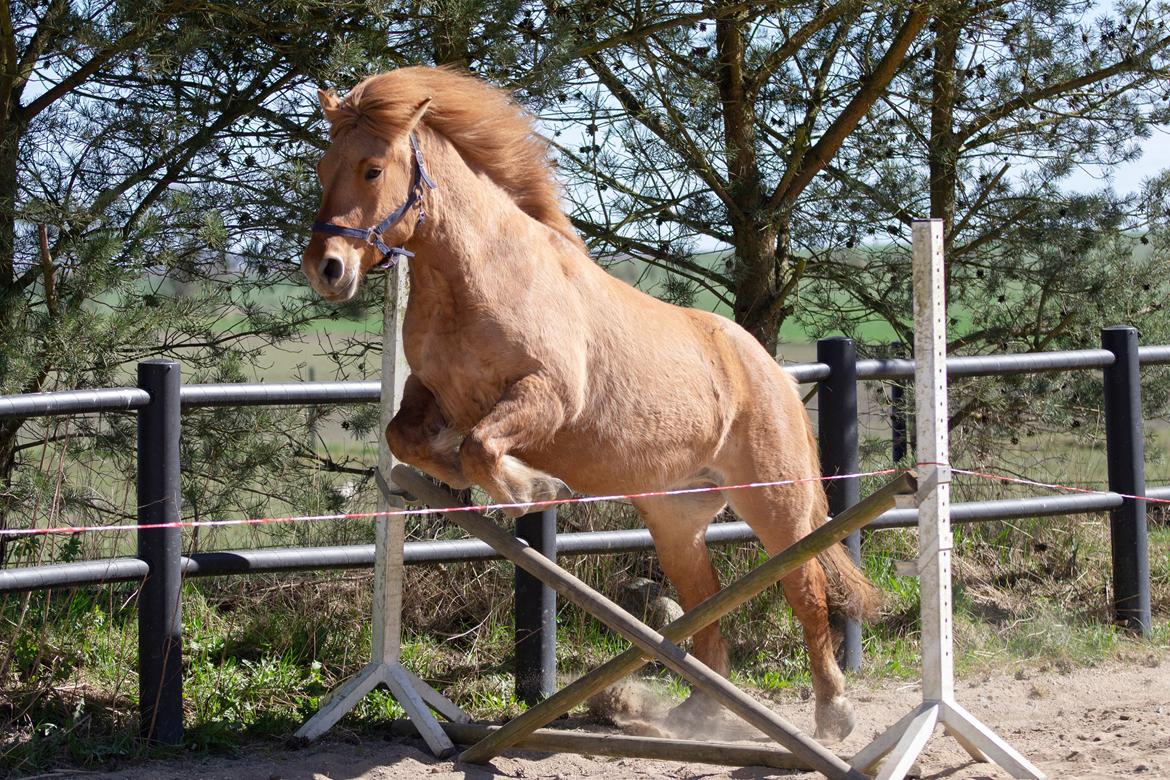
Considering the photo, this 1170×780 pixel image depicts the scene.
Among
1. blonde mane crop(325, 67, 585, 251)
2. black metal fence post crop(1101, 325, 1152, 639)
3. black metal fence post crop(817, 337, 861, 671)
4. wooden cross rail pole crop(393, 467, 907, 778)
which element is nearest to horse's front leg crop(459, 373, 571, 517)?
wooden cross rail pole crop(393, 467, 907, 778)

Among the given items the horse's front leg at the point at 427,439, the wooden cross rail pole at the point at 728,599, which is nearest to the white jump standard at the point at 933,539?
the wooden cross rail pole at the point at 728,599

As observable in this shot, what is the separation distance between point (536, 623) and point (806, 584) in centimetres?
116

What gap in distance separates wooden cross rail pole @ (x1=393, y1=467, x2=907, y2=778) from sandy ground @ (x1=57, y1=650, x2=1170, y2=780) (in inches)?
23.0

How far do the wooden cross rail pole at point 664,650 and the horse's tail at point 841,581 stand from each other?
1303mm

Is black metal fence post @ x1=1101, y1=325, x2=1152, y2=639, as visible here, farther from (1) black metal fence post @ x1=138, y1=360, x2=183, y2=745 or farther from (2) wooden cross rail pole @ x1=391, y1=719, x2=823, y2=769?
(1) black metal fence post @ x1=138, y1=360, x2=183, y2=745

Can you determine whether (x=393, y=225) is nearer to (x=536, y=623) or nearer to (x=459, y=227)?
(x=459, y=227)

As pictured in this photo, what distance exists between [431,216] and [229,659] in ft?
7.22

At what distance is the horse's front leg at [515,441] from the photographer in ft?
13.1

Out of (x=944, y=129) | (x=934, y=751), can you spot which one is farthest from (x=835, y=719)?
(x=944, y=129)

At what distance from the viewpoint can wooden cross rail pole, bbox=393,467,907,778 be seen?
3973 mm

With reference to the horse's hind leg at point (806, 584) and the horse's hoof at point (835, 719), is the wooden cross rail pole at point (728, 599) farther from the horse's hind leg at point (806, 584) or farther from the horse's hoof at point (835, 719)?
the horse's hoof at point (835, 719)

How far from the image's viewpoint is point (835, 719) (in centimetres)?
503

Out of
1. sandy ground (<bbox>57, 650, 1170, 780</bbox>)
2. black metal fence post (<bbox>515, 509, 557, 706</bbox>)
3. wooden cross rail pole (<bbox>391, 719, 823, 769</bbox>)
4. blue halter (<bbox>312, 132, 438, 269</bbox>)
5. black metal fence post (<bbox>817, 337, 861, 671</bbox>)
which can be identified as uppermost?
blue halter (<bbox>312, 132, 438, 269</bbox>)

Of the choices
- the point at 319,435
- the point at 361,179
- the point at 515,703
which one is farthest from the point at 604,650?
the point at 361,179
